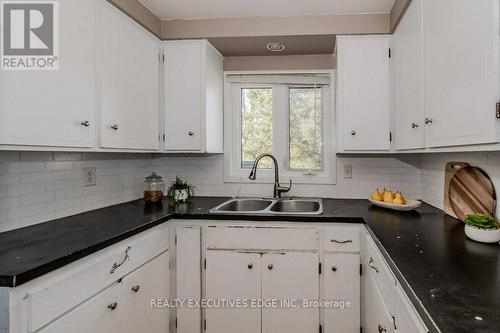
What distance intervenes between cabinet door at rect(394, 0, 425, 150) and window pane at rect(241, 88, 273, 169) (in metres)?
1.03

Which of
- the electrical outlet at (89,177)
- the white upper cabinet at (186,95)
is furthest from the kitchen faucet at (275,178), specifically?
the electrical outlet at (89,177)

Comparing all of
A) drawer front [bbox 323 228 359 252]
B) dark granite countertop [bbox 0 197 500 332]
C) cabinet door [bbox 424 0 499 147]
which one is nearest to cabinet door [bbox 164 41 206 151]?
dark granite countertop [bbox 0 197 500 332]

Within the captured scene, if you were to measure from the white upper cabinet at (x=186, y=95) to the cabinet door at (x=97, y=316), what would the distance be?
1137mm

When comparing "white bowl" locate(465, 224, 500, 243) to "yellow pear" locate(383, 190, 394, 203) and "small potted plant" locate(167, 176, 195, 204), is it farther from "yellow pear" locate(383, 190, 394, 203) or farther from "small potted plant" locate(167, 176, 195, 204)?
"small potted plant" locate(167, 176, 195, 204)

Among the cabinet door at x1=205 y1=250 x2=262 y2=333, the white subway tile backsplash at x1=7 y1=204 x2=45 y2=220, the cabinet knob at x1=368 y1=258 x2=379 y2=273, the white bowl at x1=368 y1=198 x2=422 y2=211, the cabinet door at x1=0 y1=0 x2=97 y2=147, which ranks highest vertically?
the cabinet door at x1=0 y1=0 x2=97 y2=147

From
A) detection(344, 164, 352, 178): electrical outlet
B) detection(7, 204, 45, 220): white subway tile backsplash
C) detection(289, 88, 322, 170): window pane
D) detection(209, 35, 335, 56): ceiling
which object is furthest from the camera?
detection(289, 88, 322, 170): window pane

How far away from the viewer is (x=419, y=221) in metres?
1.68

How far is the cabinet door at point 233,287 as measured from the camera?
1.88 meters

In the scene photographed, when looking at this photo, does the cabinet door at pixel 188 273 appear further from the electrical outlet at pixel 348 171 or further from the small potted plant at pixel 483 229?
the small potted plant at pixel 483 229

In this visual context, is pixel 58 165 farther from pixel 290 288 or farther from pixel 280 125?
pixel 280 125

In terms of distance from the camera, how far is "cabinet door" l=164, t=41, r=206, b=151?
2.22 m

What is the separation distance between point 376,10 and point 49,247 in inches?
91.3

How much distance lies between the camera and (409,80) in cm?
171

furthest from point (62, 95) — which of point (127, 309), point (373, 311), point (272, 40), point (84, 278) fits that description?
point (373, 311)
